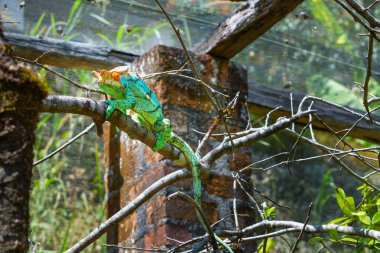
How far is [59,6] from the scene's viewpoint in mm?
2750

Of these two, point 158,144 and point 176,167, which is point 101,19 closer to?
point 176,167

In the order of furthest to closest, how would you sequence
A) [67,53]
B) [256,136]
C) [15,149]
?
[67,53] < [256,136] < [15,149]

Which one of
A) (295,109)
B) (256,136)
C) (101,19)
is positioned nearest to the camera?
(256,136)

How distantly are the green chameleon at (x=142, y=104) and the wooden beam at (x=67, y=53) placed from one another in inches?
37.2

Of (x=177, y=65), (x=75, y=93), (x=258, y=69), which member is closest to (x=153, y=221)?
(x=177, y=65)

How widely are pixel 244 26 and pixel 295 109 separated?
67cm

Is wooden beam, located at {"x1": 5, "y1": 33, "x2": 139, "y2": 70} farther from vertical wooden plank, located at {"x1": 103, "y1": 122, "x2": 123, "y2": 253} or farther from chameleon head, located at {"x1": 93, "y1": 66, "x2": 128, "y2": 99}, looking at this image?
chameleon head, located at {"x1": 93, "y1": 66, "x2": 128, "y2": 99}

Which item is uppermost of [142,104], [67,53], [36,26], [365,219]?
[36,26]

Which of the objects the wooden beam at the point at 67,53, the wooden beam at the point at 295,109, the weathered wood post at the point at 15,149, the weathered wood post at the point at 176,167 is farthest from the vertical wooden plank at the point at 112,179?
the weathered wood post at the point at 15,149

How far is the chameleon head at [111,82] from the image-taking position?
65.7 inches

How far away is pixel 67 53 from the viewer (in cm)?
271

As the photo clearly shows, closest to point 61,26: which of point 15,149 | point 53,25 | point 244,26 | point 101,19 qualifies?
point 53,25

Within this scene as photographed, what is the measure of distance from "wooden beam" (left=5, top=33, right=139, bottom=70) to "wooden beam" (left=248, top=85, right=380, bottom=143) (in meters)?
0.59

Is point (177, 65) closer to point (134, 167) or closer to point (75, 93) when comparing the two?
point (134, 167)
